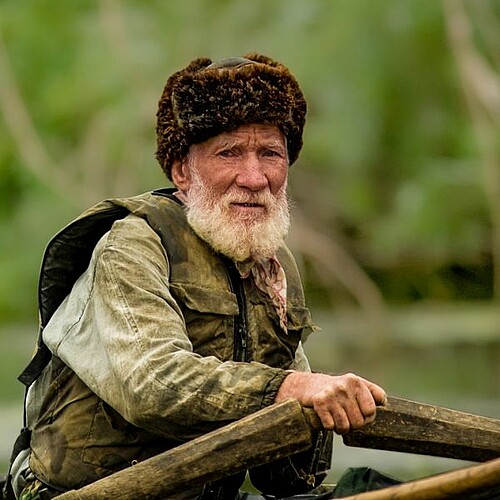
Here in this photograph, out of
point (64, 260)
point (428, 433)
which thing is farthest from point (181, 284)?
point (428, 433)

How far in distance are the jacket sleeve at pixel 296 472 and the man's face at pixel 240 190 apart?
1.86ft

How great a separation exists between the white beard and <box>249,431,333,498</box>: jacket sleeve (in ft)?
1.82

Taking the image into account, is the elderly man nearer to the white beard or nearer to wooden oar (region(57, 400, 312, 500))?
the white beard

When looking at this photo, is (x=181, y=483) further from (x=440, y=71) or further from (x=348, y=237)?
(x=348, y=237)

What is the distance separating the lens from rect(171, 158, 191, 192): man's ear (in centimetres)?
468

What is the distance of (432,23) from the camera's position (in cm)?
1908

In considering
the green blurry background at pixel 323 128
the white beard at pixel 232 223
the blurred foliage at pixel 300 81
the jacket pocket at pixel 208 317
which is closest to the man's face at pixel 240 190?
the white beard at pixel 232 223

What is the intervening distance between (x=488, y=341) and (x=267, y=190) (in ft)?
69.1

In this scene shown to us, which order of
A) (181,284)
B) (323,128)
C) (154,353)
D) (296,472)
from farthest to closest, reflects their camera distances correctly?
(323,128)
(296,472)
(181,284)
(154,353)

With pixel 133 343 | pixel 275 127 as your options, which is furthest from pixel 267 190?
pixel 133 343

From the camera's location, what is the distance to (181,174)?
4.72m

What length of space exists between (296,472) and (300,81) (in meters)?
15.3

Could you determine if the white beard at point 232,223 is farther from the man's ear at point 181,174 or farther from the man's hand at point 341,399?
the man's hand at point 341,399

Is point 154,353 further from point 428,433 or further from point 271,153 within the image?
point 271,153
